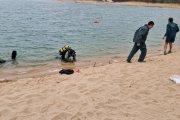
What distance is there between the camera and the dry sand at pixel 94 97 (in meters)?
7.08

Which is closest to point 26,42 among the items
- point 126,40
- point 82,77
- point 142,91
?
point 126,40

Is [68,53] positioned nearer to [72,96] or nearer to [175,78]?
[175,78]

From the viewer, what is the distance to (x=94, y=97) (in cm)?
808

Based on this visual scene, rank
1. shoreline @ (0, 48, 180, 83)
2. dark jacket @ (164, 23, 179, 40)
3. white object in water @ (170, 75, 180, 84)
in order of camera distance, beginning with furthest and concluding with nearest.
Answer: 1. dark jacket @ (164, 23, 179, 40)
2. shoreline @ (0, 48, 180, 83)
3. white object in water @ (170, 75, 180, 84)

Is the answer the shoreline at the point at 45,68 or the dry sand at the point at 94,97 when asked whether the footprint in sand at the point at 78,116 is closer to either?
the dry sand at the point at 94,97

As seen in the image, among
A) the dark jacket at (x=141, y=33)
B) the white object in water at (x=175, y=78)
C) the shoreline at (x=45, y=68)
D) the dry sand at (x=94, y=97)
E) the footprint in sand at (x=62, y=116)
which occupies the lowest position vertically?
the shoreline at (x=45, y=68)

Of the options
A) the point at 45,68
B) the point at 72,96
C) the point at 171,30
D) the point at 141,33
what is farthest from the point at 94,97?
the point at 171,30

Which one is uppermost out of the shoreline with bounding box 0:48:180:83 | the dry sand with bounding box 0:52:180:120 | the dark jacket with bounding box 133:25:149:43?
the dark jacket with bounding box 133:25:149:43

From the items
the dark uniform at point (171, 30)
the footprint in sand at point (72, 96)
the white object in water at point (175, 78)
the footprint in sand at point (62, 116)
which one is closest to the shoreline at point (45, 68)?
the dark uniform at point (171, 30)

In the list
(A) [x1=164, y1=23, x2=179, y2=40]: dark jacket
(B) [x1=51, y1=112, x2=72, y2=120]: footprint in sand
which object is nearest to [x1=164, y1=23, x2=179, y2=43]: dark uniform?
(A) [x1=164, y1=23, x2=179, y2=40]: dark jacket

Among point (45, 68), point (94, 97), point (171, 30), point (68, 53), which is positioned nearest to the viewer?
point (94, 97)

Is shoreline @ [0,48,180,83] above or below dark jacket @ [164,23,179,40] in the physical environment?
below

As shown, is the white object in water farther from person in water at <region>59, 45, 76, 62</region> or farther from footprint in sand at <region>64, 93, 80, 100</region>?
person in water at <region>59, 45, 76, 62</region>

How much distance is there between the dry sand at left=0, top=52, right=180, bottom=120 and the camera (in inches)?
279
